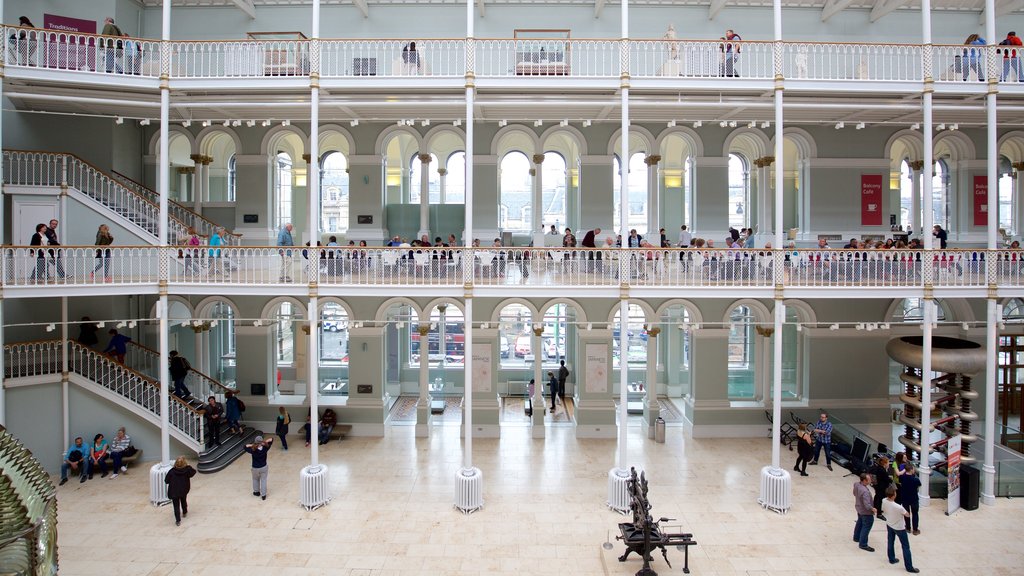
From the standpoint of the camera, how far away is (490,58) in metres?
13.7

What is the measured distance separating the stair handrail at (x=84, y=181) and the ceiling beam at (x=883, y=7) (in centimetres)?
1913

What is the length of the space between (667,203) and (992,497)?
40.2ft

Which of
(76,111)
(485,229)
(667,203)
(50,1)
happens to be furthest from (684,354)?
(50,1)

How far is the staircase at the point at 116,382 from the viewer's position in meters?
13.0

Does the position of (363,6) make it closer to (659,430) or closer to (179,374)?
(179,374)

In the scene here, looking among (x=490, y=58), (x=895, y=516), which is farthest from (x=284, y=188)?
(x=895, y=516)

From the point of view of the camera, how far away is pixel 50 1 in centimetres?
1518

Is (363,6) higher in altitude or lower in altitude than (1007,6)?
higher

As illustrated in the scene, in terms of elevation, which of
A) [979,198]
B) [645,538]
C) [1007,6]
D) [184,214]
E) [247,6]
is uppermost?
[247,6]

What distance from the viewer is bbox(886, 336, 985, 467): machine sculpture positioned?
1248cm

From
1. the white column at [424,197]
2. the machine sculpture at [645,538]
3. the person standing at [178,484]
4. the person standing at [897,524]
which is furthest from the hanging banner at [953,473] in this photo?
the person standing at [178,484]

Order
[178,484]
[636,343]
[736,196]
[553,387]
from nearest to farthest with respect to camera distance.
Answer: [178,484]
[553,387]
[636,343]
[736,196]

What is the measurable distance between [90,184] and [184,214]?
7.79ft

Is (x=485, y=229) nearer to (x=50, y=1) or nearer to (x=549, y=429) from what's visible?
(x=549, y=429)
